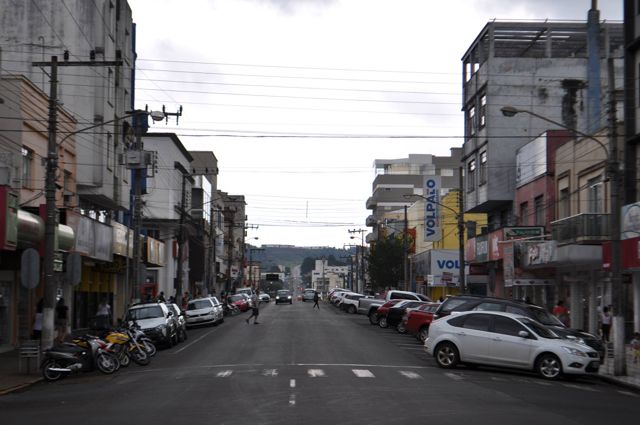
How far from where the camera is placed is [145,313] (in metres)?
32.5

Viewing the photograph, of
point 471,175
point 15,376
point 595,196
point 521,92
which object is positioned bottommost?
point 15,376

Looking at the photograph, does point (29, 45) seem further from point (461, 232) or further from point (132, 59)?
point (461, 232)

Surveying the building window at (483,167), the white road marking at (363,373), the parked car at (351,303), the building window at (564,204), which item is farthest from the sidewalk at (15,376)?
the parked car at (351,303)

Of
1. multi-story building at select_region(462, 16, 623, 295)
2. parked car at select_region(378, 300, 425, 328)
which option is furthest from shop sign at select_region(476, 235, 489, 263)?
parked car at select_region(378, 300, 425, 328)

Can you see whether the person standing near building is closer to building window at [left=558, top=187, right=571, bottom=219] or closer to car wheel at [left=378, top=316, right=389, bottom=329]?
building window at [left=558, top=187, right=571, bottom=219]

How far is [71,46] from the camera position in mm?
38219

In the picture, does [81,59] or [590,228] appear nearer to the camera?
[590,228]

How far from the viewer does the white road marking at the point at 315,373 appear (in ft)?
68.1

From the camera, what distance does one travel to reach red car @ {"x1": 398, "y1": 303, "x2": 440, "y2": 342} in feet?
114

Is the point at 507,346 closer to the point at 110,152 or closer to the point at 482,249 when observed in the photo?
the point at 110,152

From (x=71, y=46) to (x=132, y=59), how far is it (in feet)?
37.6

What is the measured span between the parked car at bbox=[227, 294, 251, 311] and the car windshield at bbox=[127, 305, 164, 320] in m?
38.5

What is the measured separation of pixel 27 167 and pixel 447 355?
16.8 meters

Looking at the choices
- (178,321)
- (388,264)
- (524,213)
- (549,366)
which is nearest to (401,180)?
(388,264)
